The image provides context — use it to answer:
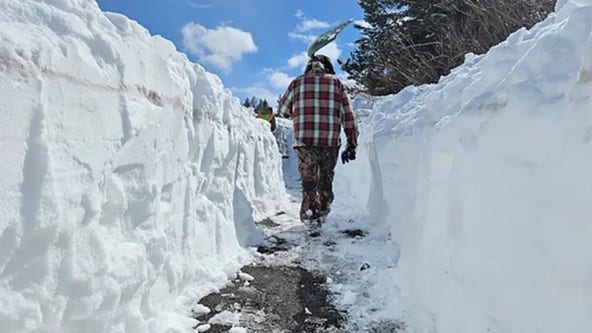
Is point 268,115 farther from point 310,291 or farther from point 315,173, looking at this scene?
point 310,291

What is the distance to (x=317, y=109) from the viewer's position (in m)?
5.22

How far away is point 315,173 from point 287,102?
89 centimetres

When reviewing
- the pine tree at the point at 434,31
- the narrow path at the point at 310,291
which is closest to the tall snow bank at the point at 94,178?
the narrow path at the point at 310,291

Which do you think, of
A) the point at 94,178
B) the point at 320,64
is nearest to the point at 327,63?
the point at 320,64

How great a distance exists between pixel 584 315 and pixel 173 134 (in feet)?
7.50

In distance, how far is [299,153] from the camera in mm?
5398

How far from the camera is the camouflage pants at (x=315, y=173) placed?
17.5ft

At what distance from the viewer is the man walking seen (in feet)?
17.2

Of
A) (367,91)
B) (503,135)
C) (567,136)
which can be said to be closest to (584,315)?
(567,136)

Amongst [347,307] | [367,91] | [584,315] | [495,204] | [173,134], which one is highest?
[367,91]

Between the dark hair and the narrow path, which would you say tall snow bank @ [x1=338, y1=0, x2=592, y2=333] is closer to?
the narrow path

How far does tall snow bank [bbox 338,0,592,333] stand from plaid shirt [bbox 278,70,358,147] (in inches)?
97.7

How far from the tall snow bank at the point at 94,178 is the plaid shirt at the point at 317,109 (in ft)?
6.60

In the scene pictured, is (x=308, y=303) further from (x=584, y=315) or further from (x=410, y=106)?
(x=410, y=106)
